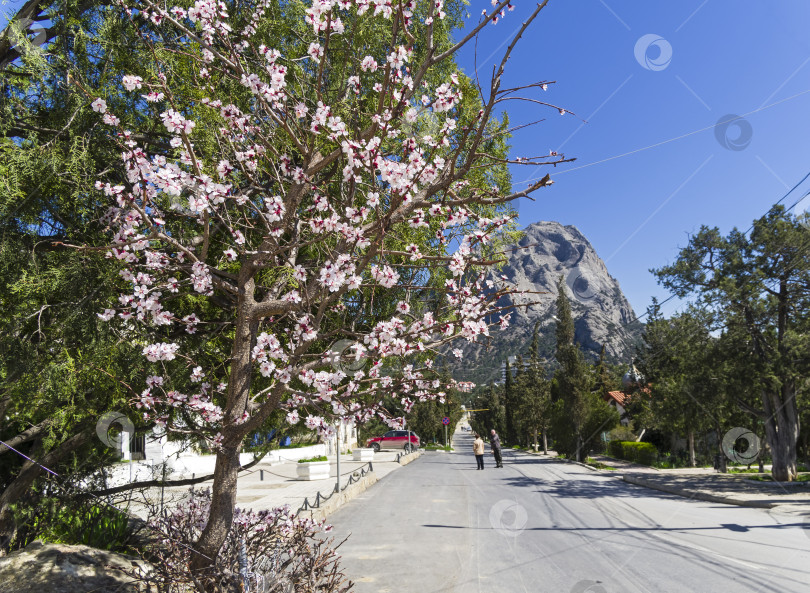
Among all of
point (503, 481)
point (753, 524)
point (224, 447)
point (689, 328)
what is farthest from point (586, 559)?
point (689, 328)

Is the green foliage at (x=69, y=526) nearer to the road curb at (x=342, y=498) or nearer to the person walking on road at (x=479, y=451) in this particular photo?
the road curb at (x=342, y=498)

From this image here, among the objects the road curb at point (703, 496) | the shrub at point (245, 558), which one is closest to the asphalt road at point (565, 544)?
the road curb at point (703, 496)

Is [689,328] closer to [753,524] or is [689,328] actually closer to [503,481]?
[503,481]

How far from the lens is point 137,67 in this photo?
19.2 ft

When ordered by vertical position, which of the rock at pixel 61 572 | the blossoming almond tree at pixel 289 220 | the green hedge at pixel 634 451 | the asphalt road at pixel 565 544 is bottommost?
the green hedge at pixel 634 451

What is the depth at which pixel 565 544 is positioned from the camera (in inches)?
355

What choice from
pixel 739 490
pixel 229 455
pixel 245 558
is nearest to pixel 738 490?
pixel 739 490

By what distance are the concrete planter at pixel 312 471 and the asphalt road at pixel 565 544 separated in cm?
538

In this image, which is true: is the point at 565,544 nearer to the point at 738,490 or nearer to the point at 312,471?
the point at 738,490

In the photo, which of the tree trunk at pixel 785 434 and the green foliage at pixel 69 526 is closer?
the green foliage at pixel 69 526

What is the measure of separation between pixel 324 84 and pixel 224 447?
15.8 feet

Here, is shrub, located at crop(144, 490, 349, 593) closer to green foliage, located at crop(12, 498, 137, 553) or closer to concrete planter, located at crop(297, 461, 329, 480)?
green foliage, located at crop(12, 498, 137, 553)

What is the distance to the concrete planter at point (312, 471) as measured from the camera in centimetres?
2062

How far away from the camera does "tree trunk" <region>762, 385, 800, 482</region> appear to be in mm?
19094
